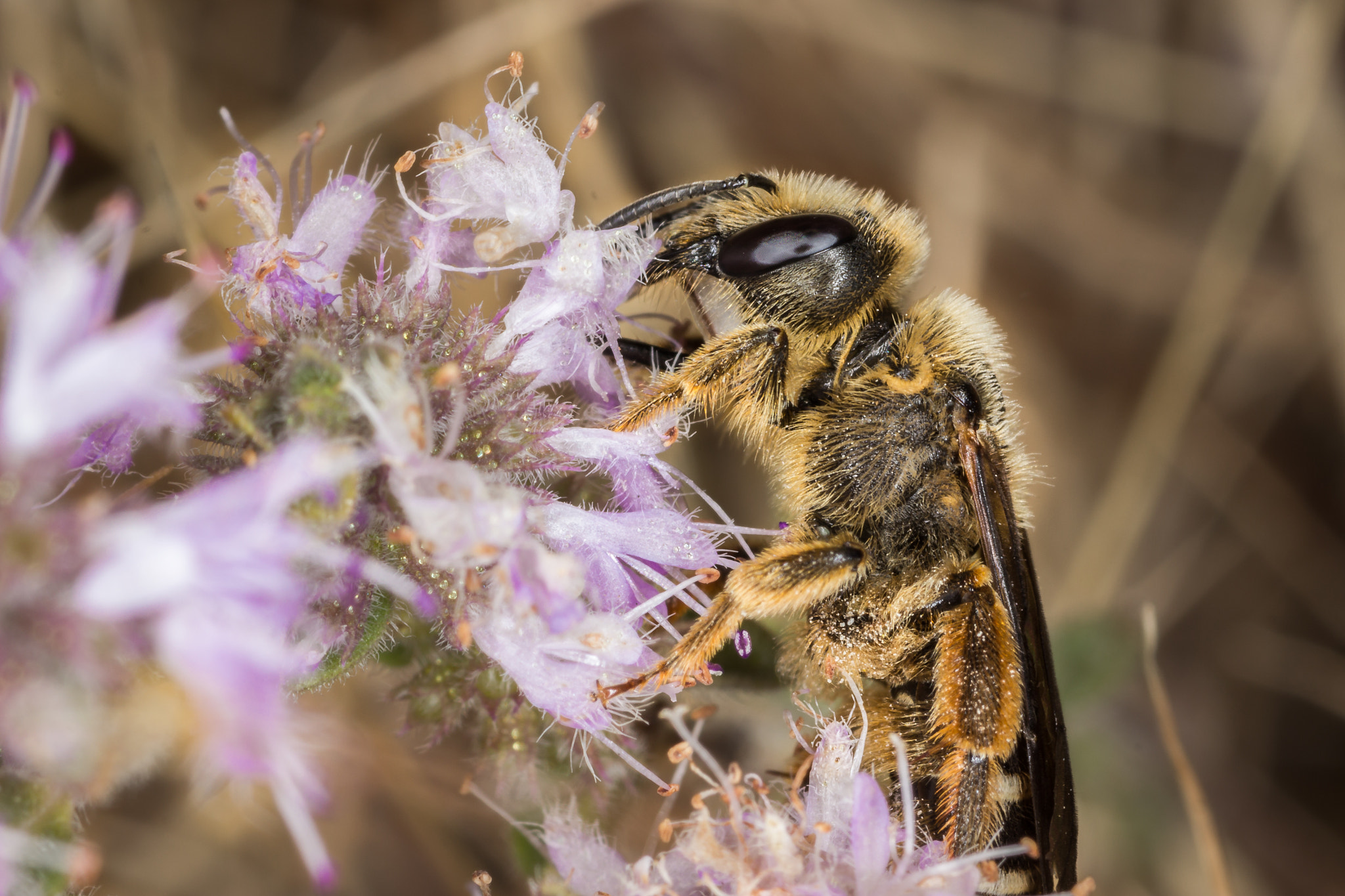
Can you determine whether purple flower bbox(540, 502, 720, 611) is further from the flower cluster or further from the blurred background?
the blurred background

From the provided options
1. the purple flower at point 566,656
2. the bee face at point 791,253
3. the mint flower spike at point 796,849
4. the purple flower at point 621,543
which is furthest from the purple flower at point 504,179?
the mint flower spike at point 796,849

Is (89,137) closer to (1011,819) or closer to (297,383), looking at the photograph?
(297,383)

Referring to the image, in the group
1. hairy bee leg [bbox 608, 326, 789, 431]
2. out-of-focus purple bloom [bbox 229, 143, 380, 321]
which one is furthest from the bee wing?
out-of-focus purple bloom [bbox 229, 143, 380, 321]

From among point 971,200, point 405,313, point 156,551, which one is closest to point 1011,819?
point 405,313

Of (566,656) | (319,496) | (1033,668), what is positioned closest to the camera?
(319,496)

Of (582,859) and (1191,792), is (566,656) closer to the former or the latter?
(582,859)

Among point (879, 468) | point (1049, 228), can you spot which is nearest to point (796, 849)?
point (879, 468)
